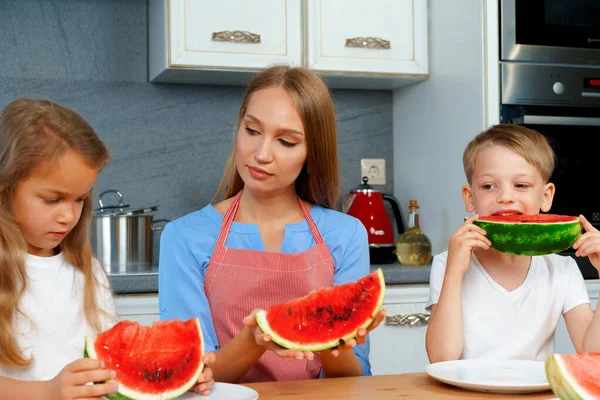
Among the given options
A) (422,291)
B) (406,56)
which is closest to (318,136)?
(422,291)

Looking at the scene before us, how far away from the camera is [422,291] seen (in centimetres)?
299

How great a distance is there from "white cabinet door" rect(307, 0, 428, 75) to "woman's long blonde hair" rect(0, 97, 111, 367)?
1617 millimetres

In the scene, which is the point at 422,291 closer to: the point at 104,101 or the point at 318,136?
the point at 318,136

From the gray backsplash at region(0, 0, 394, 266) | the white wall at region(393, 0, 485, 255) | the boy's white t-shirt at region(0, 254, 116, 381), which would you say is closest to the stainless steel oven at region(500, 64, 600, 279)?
the white wall at region(393, 0, 485, 255)

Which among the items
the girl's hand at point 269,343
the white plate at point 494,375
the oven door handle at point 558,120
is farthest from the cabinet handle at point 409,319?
the girl's hand at point 269,343

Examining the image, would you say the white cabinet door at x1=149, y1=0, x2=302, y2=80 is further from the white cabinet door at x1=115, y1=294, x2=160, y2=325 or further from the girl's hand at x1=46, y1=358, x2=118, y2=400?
the girl's hand at x1=46, y1=358, x2=118, y2=400

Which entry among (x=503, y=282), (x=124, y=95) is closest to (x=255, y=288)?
(x=503, y=282)

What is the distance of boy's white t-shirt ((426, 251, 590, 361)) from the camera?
189cm

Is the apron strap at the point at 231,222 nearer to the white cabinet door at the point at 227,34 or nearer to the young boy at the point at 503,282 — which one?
the young boy at the point at 503,282

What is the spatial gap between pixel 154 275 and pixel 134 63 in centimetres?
109

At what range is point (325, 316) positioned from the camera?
1.49 m

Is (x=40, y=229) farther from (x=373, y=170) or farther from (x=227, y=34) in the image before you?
(x=373, y=170)

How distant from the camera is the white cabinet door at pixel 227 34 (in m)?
3.06

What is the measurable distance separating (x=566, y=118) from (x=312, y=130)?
1.61 m
